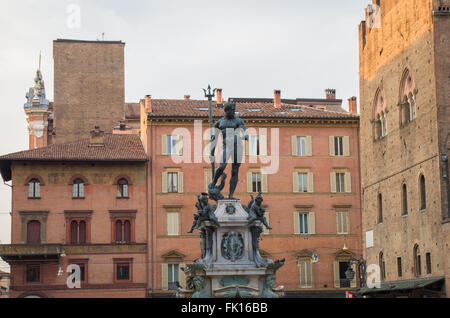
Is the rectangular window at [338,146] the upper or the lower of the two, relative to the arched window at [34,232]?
upper

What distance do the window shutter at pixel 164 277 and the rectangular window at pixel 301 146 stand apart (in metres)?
11.8

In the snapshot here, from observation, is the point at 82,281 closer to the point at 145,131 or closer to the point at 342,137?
the point at 145,131

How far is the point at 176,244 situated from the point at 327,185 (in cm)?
1093

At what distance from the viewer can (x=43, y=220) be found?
56.2 m

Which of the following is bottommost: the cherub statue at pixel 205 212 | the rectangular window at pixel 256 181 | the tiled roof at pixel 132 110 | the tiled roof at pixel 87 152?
the cherub statue at pixel 205 212

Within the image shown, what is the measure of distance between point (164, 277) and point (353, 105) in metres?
18.2

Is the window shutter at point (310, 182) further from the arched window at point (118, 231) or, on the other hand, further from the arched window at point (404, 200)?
the arched window at point (404, 200)

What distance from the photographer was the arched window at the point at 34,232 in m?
55.9

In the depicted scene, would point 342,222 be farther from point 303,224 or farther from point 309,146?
point 309,146

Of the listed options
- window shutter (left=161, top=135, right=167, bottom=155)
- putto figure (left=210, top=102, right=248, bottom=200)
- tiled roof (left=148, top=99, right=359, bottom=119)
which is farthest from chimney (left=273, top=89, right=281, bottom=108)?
putto figure (left=210, top=102, right=248, bottom=200)

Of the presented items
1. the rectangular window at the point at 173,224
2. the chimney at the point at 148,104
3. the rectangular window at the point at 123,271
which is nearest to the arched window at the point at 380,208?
the rectangular window at the point at 173,224

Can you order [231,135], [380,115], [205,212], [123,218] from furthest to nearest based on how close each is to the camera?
[123,218]
[380,115]
[231,135]
[205,212]

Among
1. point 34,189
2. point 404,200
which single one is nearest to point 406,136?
point 404,200

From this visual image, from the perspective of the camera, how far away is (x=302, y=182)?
5922 cm
